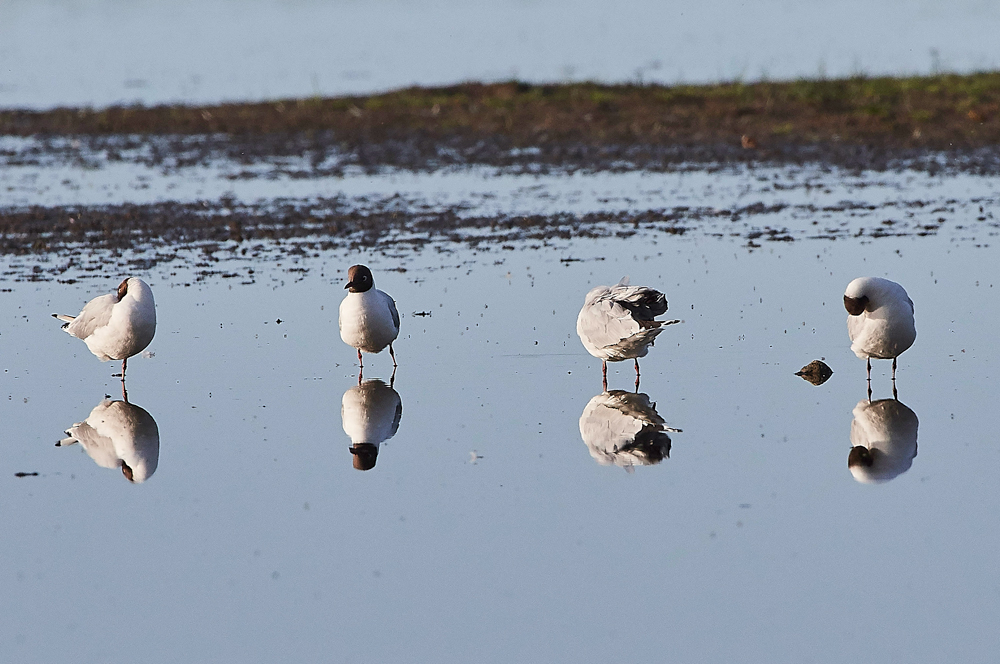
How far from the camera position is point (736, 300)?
35.4ft

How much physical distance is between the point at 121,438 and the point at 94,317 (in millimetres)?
1757

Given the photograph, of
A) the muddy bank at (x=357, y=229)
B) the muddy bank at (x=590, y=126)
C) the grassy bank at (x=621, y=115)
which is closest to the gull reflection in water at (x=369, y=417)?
the muddy bank at (x=357, y=229)

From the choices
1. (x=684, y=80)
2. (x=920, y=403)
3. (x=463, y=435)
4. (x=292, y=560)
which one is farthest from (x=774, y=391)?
(x=684, y=80)

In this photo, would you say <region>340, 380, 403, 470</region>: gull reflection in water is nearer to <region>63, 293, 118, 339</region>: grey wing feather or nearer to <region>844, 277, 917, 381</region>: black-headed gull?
<region>63, 293, 118, 339</region>: grey wing feather

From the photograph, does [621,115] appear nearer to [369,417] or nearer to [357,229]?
[357,229]

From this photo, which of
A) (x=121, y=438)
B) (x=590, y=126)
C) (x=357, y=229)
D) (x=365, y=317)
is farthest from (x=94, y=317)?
(x=590, y=126)

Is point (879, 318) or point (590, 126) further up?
point (590, 126)

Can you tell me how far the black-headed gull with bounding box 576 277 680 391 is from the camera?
26.7 feet

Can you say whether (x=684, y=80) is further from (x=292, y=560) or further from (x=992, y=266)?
(x=292, y=560)

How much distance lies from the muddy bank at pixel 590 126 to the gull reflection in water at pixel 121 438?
39.7 ft

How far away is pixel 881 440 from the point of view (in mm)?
7125

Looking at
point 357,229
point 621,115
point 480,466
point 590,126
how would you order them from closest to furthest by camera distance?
point 480,466, point 357,229, point 590,126, point 621,115

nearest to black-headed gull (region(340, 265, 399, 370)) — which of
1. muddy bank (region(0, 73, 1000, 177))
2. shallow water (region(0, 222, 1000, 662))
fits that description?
shallow water (region(0, 222, 1000, 662))

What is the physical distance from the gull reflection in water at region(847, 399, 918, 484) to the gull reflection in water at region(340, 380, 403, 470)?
2566 mm
